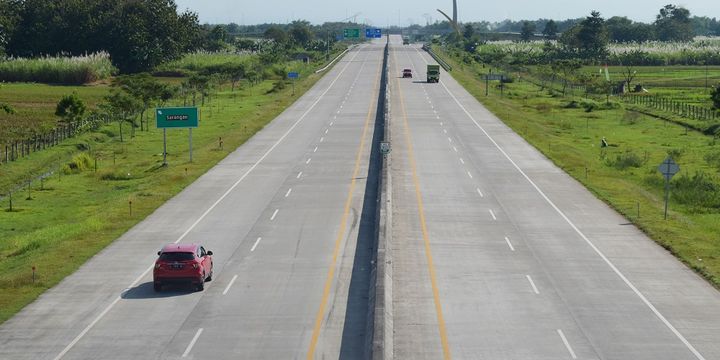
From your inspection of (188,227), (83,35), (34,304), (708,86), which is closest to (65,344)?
(34,304)

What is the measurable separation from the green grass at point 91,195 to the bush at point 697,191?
25.9 meters

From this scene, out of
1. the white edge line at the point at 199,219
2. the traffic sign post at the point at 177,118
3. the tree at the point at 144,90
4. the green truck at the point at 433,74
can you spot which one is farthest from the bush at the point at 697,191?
the green truck at the point at 433,74

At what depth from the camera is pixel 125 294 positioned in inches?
1289

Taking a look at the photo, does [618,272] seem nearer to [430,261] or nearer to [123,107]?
[430,261]

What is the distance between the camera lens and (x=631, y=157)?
67.1m

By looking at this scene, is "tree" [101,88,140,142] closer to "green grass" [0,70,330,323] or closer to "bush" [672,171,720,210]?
"green grass" [0,70,330,323]

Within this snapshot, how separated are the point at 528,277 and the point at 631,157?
34896mm

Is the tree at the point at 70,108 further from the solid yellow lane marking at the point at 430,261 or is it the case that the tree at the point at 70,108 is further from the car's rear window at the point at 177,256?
the car's rear window at the point at 177,256

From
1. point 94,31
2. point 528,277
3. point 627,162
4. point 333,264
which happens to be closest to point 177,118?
point 627,162

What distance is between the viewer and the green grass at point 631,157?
139ft

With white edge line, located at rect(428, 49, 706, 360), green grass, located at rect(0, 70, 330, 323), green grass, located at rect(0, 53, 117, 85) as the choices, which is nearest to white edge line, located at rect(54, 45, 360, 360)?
green grass, located at rect(0, 70, 330, 323)

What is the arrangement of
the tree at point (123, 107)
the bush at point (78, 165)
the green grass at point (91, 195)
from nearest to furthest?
1. the green grass at point (91, 195)
2. the bush at point (78, 165)
3. the tree at point (123, 107)

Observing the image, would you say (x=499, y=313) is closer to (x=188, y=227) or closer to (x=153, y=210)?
(x=188, y=227)

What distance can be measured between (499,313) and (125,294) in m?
11.6
